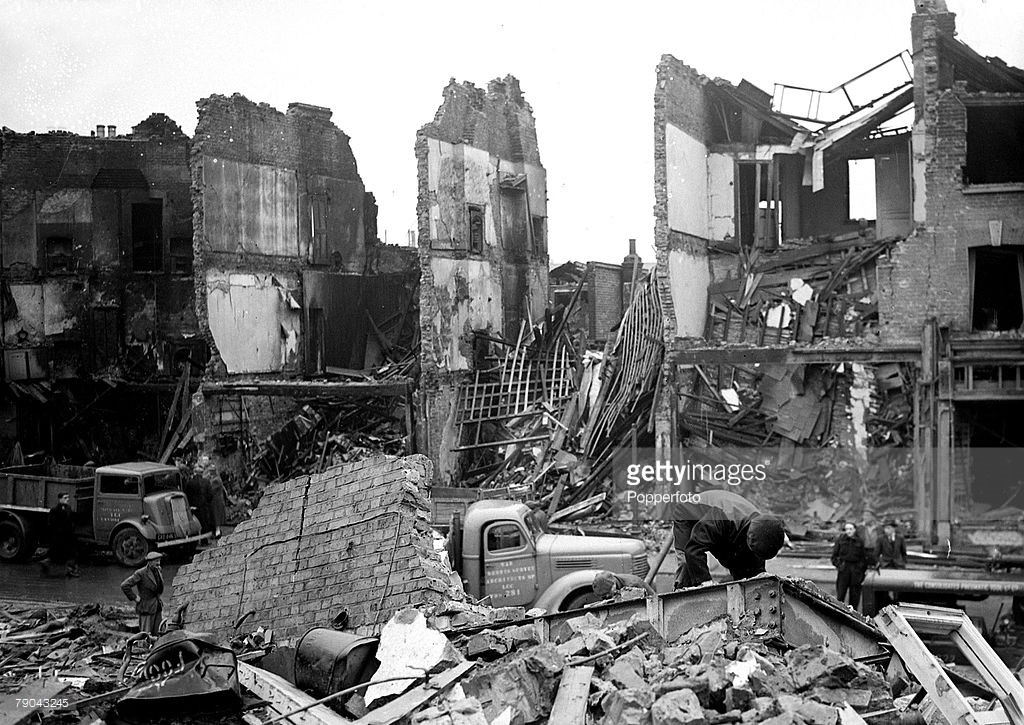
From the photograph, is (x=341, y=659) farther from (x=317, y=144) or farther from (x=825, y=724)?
(x=317, y=144)

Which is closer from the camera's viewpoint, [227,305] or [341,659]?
[341,659]

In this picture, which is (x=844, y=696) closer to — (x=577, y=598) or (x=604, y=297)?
(x=577, y=598)

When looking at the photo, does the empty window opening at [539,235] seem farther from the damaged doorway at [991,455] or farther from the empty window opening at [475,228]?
the damaged doorway at [991,455]

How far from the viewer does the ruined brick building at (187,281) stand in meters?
23.7

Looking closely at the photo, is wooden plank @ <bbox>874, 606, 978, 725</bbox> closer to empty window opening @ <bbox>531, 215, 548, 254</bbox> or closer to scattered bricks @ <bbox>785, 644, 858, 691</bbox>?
scattered bricks @ <bbox>785, 644, 858, 691</bbox>

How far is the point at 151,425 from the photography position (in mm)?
27984

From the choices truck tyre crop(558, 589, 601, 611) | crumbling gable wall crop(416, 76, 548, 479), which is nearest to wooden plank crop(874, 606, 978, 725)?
truck tyre crop(558, 589, 601, 611)

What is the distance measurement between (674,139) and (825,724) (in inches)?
610

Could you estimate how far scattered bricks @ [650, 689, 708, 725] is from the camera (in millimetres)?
5742

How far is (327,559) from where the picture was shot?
36.6ft

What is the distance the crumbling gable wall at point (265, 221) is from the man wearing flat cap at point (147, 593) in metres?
11.6

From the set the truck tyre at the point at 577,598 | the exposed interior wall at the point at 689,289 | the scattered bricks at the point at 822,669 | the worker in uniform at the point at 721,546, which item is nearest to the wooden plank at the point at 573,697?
the scattered bricks at the point at 822,669

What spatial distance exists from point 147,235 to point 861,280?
69.2ft

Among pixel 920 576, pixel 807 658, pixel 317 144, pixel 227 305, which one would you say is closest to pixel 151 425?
pixel 227 305
